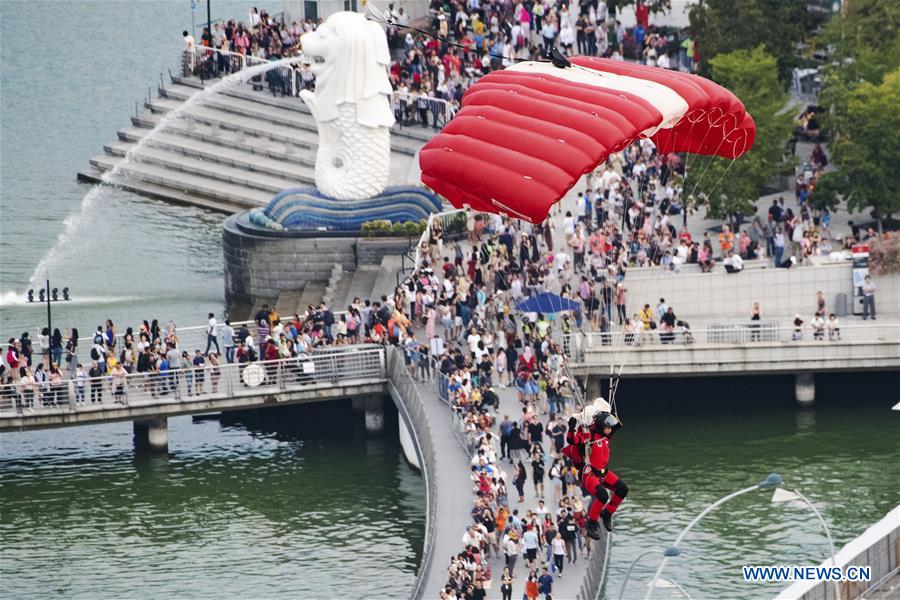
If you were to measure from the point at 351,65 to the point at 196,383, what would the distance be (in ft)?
40.3

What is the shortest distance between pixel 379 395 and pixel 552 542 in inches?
585

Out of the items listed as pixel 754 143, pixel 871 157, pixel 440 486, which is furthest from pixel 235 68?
pixel 440 486

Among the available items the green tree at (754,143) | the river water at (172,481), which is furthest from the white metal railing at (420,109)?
the green tree at (754,143)

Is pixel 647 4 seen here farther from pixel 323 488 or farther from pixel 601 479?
pixel 601 479

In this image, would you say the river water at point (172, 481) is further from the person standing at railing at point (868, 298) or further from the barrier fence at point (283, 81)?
the person standing at railing at point (868, 298)

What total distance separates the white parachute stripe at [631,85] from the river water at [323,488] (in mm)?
11452

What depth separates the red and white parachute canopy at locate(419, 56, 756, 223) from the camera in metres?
49.8

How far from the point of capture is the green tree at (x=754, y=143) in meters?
77.4

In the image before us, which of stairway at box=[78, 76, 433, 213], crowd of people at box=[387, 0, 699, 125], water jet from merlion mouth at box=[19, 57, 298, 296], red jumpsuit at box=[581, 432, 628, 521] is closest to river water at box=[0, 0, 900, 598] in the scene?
water jet from merlion mouth at box=[19, 57, 298, 296]

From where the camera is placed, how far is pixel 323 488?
220ft

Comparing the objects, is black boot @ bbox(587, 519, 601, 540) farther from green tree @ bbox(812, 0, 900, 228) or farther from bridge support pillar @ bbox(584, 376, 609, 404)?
green tree @ bbox(812, 0, 900, 228)

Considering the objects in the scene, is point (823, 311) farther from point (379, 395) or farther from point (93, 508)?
point (93, 508)

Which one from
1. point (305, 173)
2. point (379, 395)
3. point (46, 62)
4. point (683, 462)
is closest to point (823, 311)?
point (683, 462)

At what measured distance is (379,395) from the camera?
7038 cm
